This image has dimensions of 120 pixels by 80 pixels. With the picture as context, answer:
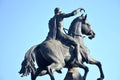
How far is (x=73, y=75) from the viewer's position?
2070 centimetres

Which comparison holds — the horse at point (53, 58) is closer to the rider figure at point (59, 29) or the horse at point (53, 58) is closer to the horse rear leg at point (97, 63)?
the horse rear leg at point (97, 63)

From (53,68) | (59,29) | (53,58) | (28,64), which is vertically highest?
(59,29)

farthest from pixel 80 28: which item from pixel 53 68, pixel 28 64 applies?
pixel 28 64

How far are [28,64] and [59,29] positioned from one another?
1.84 m

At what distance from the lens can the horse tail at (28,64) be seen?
19.7 meters

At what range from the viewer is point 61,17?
68.7 ft

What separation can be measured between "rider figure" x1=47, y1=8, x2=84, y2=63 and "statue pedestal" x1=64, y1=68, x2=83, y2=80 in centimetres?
57

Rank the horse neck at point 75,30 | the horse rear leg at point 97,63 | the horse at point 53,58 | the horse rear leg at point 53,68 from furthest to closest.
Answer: the horse neck at point 75,30 < the horse rear leg at point 97,63 < the horse at point 53,58 < the horse rear leg at point 53,68

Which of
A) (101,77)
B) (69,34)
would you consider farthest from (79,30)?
(101,77)

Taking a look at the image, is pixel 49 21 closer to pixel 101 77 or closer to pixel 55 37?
pixel 55 37

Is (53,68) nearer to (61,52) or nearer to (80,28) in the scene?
(61,52)

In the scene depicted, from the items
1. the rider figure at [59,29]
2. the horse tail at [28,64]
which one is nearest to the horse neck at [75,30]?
the rider figure at [59,29]

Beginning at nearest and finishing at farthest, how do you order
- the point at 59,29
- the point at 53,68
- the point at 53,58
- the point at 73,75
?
the point at 53,68 → the point at 53,58 → the point at 73,75 → the point at 59,29

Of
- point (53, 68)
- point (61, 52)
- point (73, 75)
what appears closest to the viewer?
point (53, 68)
